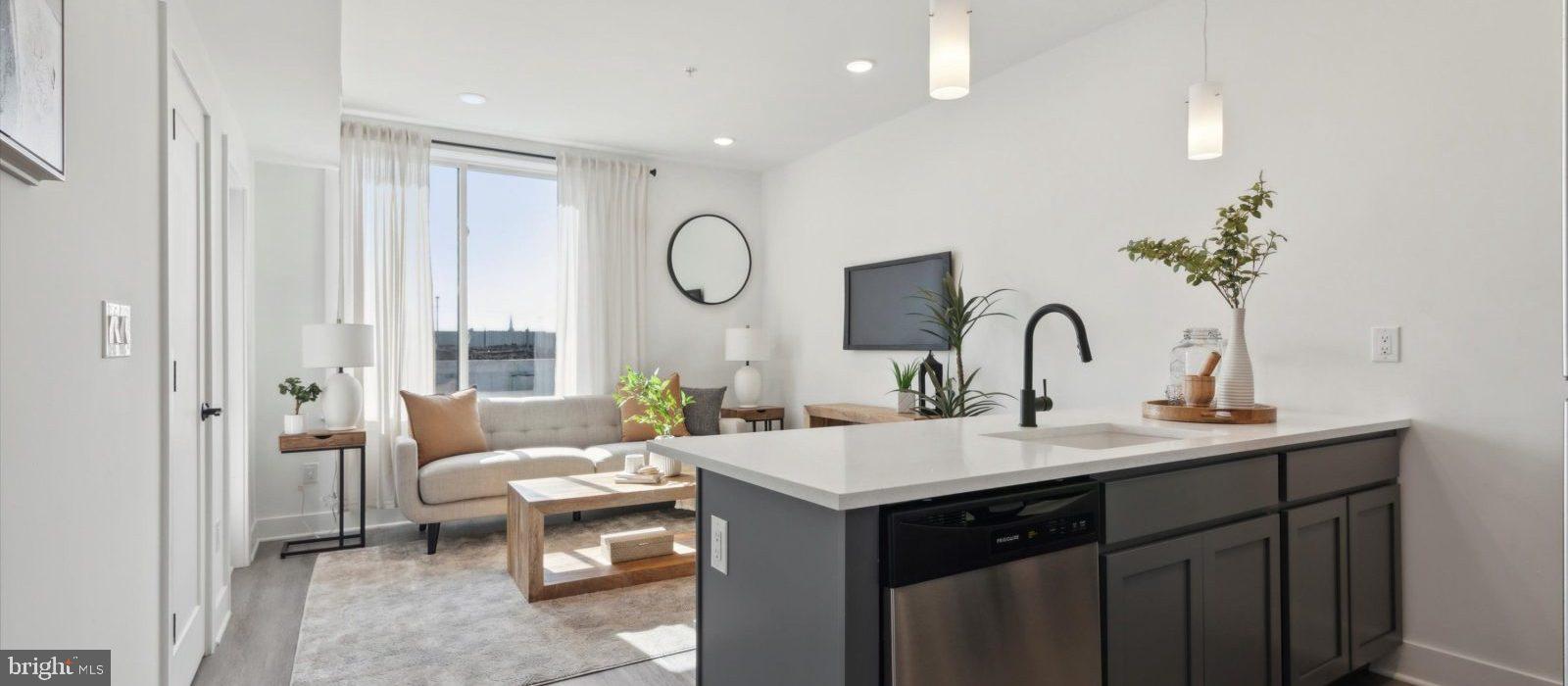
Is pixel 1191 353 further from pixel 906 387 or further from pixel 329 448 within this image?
pixel 329 448

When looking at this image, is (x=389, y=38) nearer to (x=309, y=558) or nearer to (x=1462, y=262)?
(x=309, y=558)

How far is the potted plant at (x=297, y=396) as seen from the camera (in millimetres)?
4176

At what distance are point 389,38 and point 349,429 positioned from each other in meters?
2.05

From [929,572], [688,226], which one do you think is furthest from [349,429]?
[929,572]

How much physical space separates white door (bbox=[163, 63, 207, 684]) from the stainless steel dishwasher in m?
1.96

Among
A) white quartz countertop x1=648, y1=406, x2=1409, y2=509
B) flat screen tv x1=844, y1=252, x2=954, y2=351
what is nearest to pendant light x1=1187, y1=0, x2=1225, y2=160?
white quartz countertop x1=648, y1=406, x2=1409, y2=509

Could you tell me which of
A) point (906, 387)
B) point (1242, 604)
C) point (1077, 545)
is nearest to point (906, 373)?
point (906, 387)

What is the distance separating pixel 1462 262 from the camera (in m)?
2.39

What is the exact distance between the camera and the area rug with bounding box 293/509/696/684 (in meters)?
2.63

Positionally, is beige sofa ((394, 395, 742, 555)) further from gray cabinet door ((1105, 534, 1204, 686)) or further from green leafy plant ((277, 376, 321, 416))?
gray cabinet door ((1105, 534, 1204, 686))

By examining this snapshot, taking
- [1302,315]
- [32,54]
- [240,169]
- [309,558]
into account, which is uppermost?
[240,169]

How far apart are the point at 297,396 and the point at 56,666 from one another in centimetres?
331

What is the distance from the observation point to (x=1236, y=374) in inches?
96.5

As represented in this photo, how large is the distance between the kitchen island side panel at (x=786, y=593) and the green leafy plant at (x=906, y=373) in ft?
9.06
